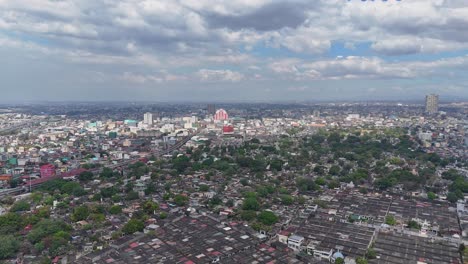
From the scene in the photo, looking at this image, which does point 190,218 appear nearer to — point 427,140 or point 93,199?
point 93,199

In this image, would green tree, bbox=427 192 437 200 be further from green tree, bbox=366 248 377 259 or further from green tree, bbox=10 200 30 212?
green tree, bbox=10 200 30 212

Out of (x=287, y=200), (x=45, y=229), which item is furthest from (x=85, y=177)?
(x=287, y=200)

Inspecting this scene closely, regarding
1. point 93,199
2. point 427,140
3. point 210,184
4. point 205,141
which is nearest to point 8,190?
point 93,199

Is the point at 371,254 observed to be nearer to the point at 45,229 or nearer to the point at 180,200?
the point at 180,200

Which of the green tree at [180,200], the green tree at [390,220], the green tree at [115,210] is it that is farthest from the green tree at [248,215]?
the green tree at [115,210]

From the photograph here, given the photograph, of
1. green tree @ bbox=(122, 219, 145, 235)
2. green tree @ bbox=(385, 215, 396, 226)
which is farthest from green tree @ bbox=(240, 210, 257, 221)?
green tree @ bbox=(385, 215, 396, 226)
